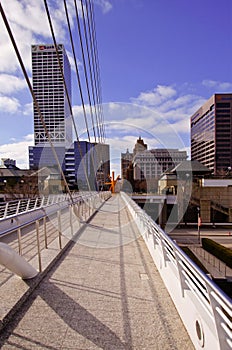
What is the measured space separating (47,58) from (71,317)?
28.3m

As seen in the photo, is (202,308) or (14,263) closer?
(202,308)

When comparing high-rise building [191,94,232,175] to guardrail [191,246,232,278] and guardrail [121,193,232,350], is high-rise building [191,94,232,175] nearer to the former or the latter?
guardrail [191,246,232,278]

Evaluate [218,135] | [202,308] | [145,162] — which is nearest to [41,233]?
[202,308]

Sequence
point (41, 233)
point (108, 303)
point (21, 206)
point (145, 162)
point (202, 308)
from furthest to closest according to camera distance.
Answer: point (145, 162), point (21, 206), point (41, 233), point (108, 303), point (202, 308)

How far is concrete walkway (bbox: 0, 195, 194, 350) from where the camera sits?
191 cm

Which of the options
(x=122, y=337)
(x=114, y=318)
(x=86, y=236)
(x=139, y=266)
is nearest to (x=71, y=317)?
(x=114, y=318)

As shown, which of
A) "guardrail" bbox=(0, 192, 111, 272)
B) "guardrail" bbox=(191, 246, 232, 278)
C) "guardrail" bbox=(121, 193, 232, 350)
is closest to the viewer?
"guardrail" bbox=(121, 193, 232, 350)

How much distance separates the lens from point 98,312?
7.71 ft

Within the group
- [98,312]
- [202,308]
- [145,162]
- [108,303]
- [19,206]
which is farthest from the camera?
[145,162]

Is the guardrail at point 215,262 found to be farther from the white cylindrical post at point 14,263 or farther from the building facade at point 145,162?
the building facade at point 145,162

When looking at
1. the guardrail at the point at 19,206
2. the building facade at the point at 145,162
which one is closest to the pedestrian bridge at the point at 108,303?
the guardrail at the point at 19,206

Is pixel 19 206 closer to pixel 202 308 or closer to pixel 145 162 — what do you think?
pixel 202 308

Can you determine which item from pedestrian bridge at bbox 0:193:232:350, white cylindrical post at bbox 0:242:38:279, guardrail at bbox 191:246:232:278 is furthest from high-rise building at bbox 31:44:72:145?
white cylindrical post at bbox 0:242:38:279

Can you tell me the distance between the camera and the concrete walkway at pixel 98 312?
75.0 inches
